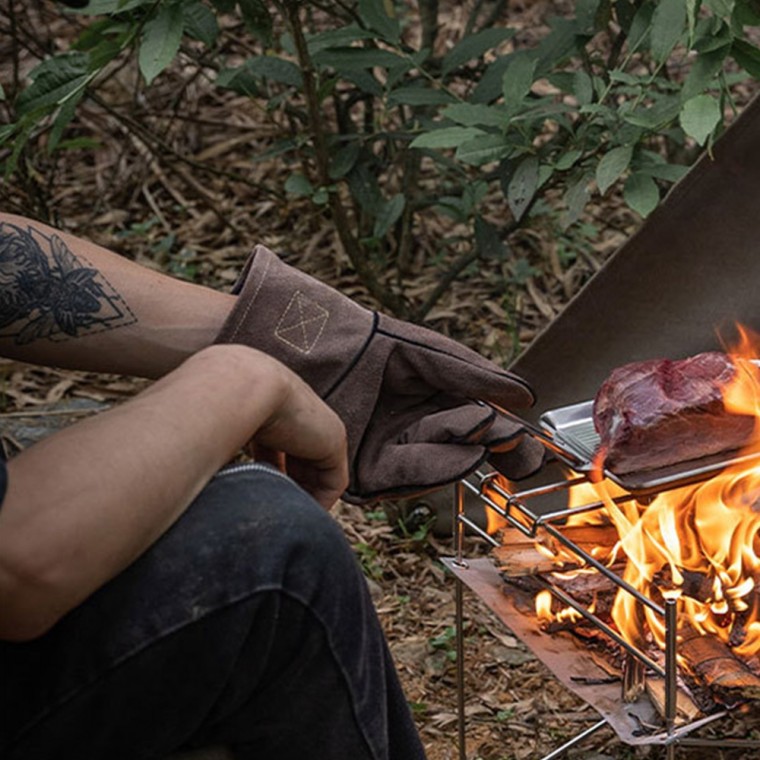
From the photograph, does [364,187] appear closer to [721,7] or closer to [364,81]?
[364,81]

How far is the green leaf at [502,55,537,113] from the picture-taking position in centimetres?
275

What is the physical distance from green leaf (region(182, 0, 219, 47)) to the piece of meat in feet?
4.30

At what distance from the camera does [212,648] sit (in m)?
1.51

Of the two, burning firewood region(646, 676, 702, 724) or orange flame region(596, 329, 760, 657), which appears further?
orange flame region(596, 329, 760, 657)

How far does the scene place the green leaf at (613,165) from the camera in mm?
2545

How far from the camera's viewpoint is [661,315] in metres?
2.57

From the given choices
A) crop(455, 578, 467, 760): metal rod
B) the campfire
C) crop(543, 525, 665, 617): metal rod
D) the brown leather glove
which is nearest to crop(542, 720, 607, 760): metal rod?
crop(455, 578, 467, 760): metal rod

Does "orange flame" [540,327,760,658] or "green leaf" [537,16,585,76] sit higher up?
"green leaf" [537,16,585,76]

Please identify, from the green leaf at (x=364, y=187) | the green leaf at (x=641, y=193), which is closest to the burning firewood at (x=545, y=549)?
the green leaf at (x=641, y=193)

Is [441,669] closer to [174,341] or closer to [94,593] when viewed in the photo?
[174,341]

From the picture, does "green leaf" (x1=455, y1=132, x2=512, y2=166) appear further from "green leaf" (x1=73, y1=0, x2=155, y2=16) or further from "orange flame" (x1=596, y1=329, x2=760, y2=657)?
"orange flame" (x1=596, y1=329, x2=760, y2=657)

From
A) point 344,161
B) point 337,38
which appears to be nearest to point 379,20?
point 337,38

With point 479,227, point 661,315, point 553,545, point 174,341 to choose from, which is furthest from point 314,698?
point 479,227

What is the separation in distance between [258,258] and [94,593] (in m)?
0.64
